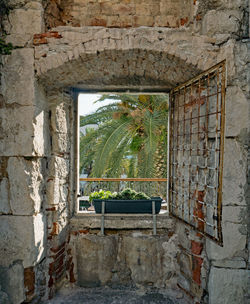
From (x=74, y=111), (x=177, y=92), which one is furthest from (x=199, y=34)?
(x=74, y=111)

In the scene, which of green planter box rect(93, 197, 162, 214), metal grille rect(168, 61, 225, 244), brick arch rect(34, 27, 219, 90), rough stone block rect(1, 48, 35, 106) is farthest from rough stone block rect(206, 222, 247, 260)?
rough stone block rect(1, 48, 35, 106)

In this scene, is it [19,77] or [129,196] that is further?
[129,196]

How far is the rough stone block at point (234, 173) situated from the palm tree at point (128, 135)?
2.72m

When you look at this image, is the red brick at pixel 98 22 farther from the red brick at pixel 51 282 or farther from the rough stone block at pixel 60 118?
the red brick at pixel 51 282

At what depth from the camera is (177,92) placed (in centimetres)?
260

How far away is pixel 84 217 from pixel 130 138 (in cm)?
309

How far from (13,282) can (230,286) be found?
2.03 meters

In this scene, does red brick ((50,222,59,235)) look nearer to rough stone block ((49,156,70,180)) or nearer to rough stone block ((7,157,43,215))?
rough stone block ((7,157,43,215))

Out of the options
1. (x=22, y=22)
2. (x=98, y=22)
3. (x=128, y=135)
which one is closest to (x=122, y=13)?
(x=98, y=22)

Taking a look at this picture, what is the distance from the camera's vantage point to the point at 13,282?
2.11 meters

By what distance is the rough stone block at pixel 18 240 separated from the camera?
211 centimetres

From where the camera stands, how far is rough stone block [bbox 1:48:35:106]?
2.13 m

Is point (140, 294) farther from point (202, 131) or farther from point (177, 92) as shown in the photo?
point (177, 92)

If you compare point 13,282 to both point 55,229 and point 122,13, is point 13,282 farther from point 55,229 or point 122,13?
point 122,13
